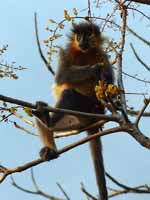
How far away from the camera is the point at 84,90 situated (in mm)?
7195

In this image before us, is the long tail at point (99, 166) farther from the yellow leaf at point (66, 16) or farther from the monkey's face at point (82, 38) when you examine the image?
the yellow leaf at point (66, 16)

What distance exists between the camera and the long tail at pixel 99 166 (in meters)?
5.40

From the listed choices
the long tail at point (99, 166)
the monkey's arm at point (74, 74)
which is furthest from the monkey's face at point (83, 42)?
the long tail at point (99, 166)

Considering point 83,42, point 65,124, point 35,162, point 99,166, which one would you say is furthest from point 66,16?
point 83,42

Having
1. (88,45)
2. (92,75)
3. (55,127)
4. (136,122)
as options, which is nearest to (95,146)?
(55,127)

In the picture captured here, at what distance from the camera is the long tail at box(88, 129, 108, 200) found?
540 cm

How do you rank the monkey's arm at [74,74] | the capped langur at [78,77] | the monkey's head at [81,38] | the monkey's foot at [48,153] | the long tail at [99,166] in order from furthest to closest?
the monkey's head at [81,38] < the monkey's arm at [74,74] < the capped langur at [78,77] < the monkey's foot at [48,153] < the long tail at [99,166]

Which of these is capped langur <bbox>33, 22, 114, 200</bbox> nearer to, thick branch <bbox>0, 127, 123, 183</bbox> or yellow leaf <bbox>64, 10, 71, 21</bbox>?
thick branch <bbox>0, 127, 123, 183</bbox>

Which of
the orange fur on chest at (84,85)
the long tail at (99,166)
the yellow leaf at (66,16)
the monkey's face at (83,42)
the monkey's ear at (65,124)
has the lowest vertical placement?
the long tail at (99,166)

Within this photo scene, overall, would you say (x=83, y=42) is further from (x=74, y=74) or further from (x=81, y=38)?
(x=74, y=74)

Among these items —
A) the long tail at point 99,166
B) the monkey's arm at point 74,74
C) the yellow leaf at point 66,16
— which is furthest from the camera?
the monkey's arm at point 74,74

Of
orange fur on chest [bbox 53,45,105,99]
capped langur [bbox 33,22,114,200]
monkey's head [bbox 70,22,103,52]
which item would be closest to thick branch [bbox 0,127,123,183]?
capped langur [bbox 33,22,114,200]

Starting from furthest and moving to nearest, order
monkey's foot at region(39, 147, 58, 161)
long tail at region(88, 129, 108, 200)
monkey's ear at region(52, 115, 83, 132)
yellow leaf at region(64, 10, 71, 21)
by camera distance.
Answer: monkey's ear at region(52, 115, 83, 132) → monkey's foot at region(39, 147, 58, 161) → long tail at region(88, 129, 108, 200) → yellow leaf at region(64, 10, 71, 21)

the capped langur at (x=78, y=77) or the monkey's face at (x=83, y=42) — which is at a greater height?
the monkey's face at (x=83, y=42)
